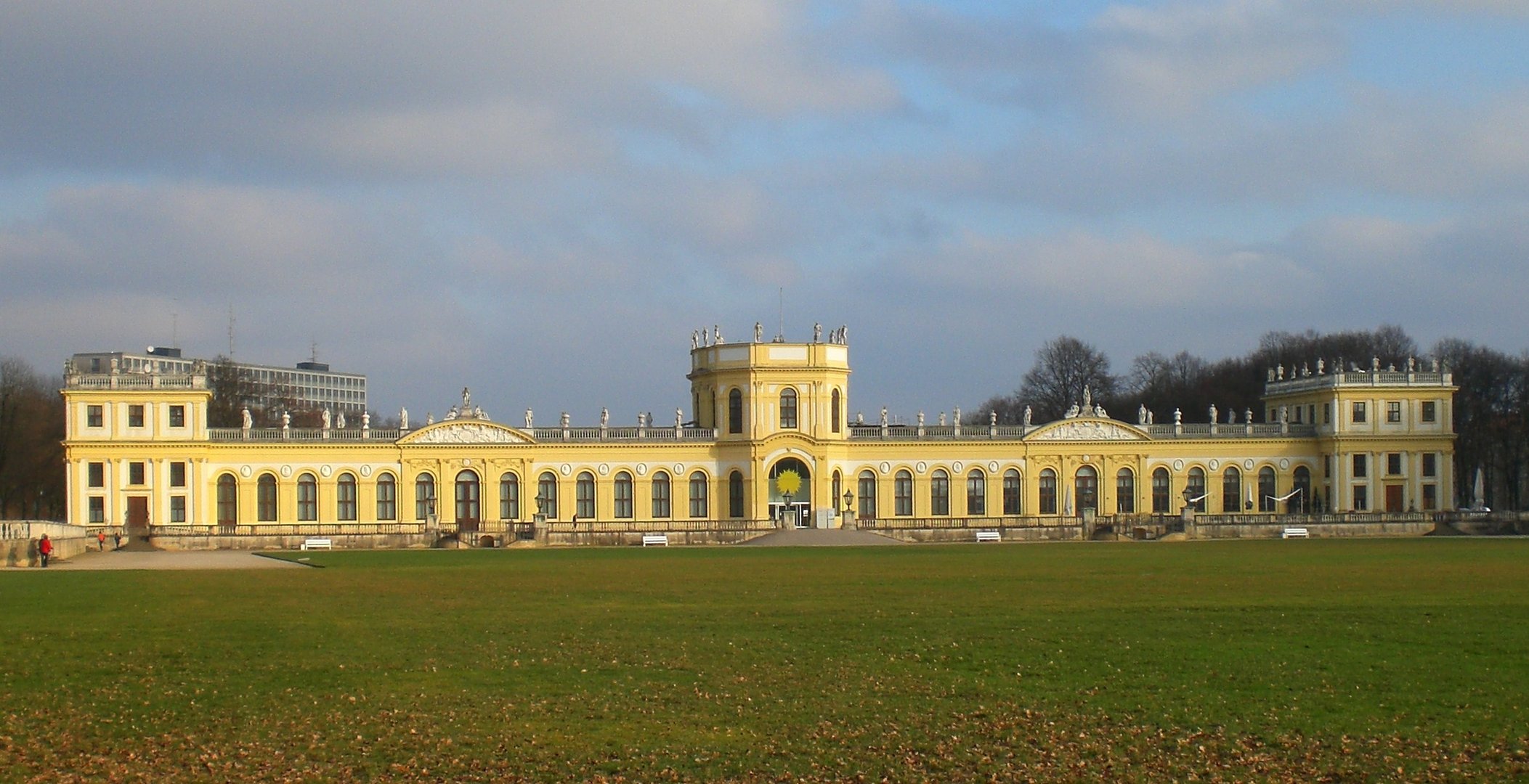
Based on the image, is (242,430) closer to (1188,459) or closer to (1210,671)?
(1188,459)

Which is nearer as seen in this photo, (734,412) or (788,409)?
(788,409)

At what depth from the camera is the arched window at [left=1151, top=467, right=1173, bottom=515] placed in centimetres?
8925

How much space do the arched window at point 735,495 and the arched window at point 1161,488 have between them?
66.7 feet

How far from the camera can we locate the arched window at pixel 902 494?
87.4 m

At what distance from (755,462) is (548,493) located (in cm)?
989

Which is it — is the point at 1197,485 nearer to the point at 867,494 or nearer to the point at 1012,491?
the point at 1012,491

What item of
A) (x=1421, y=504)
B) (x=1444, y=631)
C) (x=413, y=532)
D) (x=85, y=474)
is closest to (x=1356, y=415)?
(x=1421, y=504)

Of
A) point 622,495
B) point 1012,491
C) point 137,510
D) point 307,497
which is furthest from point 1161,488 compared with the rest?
point 137,510

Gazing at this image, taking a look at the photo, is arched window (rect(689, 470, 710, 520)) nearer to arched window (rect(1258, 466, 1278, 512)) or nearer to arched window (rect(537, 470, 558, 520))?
arched window (rect(537, 470, 558, 520))

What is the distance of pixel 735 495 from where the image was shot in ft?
284

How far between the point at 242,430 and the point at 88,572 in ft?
118

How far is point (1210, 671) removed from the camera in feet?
69.5

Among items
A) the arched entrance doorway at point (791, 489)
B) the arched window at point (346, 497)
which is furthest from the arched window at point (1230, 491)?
the arched window at point (346, 497)

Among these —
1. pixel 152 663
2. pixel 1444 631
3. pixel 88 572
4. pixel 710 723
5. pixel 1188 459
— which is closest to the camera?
pixel 710 723
